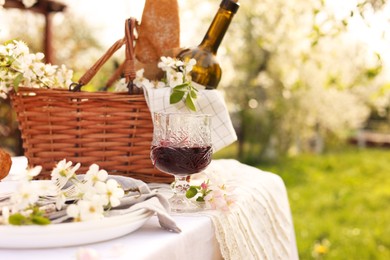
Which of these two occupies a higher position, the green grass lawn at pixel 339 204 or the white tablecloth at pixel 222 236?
the white tablecloth at pixel 222 236

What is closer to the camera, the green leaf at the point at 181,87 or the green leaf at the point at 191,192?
the green leaf at the point at 191,192

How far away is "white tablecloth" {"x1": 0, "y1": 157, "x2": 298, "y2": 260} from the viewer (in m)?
0.94

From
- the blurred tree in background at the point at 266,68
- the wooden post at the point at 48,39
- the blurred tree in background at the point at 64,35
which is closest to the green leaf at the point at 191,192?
the wooden post at the point at 48,39

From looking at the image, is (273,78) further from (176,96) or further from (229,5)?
(176,96)

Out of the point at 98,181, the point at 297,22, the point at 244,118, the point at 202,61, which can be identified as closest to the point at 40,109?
the point at 202,61

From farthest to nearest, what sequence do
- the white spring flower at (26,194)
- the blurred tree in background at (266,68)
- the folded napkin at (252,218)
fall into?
the blurred tree in background at (266,68) → the folded napkin at (252,218) → the white spring flower at (26,194)

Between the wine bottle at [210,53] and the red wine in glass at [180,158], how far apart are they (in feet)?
1.23

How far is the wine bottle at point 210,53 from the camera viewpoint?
1.62 meters

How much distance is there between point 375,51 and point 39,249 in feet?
5.83

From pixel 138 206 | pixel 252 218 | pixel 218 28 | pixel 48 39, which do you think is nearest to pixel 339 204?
pixel 48 39

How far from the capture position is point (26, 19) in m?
9.98

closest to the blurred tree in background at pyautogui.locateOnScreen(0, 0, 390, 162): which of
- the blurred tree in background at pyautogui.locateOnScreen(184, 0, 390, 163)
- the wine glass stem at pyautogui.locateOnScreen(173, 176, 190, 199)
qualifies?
the blurred tree in background at pyautogui.locateOnScreen(184, 0, 390, 163)

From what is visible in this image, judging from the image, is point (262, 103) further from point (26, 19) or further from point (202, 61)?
point (202, 61)

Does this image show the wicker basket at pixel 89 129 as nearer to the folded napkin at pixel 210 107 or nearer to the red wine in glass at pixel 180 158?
the folded napkin at pixel 210 107
